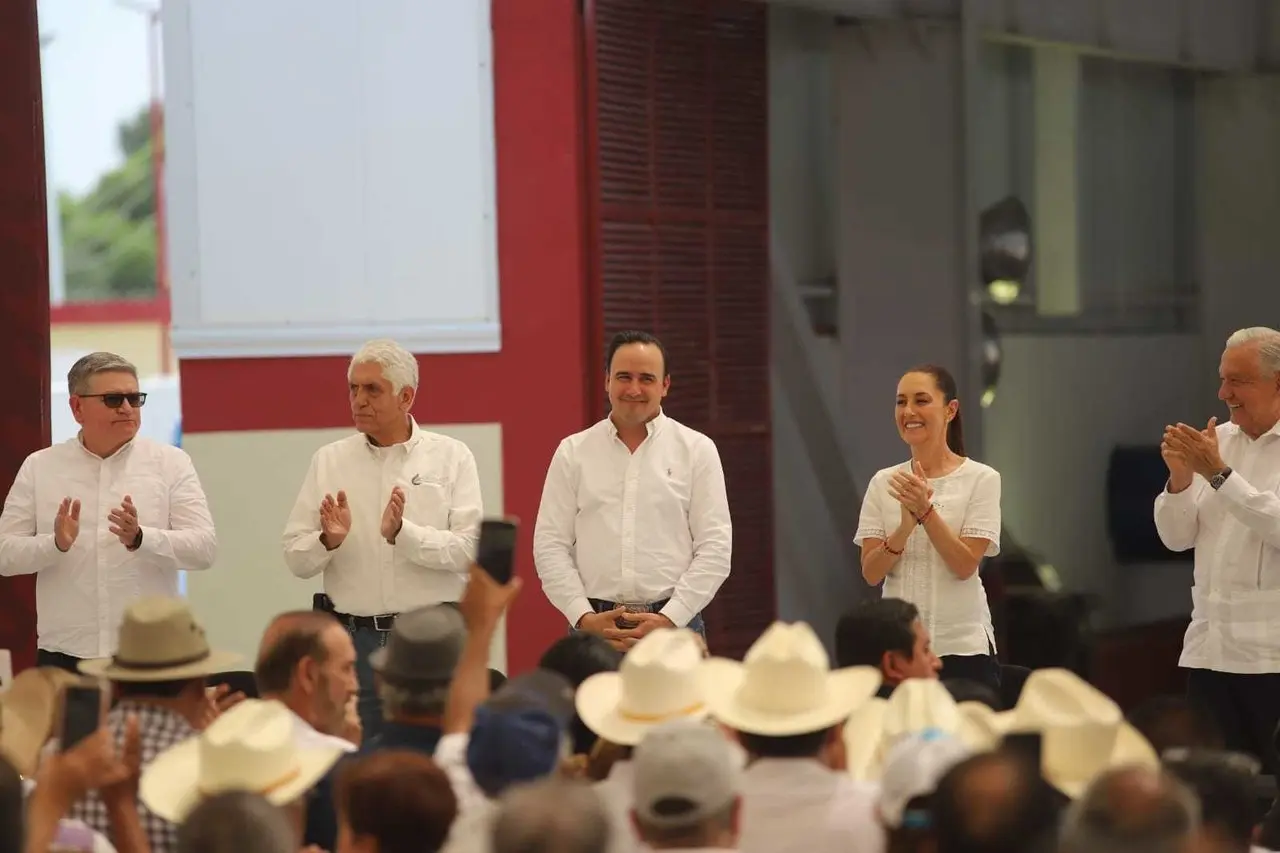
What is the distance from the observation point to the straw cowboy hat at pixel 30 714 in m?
2.75

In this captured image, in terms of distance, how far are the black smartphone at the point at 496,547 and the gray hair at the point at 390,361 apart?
4.44ft

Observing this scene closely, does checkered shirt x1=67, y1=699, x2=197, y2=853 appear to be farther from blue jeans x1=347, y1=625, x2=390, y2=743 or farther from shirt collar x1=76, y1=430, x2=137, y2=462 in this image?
shirt collar x1=76, y1=430, x2=137, y2=462

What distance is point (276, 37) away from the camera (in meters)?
5.27

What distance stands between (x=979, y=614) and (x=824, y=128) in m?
3.24

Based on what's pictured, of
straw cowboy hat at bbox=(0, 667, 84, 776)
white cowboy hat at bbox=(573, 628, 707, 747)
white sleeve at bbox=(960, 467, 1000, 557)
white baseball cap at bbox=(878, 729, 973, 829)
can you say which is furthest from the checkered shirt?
white sleeve at bbox=(960, 467, 1000, 557)

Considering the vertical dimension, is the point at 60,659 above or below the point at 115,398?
below

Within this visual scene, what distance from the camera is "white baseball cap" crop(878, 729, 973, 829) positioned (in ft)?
7.16

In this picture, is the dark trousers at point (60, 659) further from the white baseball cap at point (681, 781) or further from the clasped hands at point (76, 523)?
the white baseball cap at point (681, 781)

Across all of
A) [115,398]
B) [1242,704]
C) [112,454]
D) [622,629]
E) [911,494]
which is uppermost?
[115,398]

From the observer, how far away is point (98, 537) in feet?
13.4

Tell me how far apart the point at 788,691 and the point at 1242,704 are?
6.24ft

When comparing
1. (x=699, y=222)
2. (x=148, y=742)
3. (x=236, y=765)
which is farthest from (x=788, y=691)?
(x=699, y=222)

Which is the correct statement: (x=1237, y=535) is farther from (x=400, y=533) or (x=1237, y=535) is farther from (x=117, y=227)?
(x=117, y=227)

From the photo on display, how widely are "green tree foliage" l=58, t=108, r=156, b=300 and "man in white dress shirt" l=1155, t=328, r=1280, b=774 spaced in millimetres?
18327
